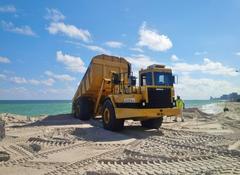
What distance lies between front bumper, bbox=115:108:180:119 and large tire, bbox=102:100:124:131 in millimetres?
349

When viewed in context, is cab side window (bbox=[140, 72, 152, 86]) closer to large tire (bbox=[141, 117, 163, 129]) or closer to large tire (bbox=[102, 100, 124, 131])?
large tire (bbox=[102, 100, 124, 131])

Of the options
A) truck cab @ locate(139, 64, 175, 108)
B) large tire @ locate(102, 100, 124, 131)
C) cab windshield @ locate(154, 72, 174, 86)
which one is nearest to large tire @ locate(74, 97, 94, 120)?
large tire @ locate(102, 100, 124, 131)

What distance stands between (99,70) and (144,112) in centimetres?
→ 512

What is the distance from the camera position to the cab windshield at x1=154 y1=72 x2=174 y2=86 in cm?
1279

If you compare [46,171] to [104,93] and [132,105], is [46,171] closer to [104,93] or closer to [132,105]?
[132,105]

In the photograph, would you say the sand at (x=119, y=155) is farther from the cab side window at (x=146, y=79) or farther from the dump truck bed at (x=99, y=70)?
the dump truck bed at (x=99, y=70)

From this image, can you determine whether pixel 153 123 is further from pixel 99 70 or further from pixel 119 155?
pixel 119 155

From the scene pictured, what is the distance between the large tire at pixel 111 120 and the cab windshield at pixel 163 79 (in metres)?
2.12

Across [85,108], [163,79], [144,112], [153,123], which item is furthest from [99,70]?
[144,112]

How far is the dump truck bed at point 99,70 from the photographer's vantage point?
16703 millimetres

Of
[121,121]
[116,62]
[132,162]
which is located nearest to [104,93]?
[116,62]

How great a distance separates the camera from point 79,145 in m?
10.2

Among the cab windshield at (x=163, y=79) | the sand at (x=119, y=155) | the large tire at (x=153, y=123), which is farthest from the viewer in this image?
the large tire at (x=153, y=123)

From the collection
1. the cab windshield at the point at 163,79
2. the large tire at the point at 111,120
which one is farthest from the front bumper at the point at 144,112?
the cab windshield at the point at 163,79
